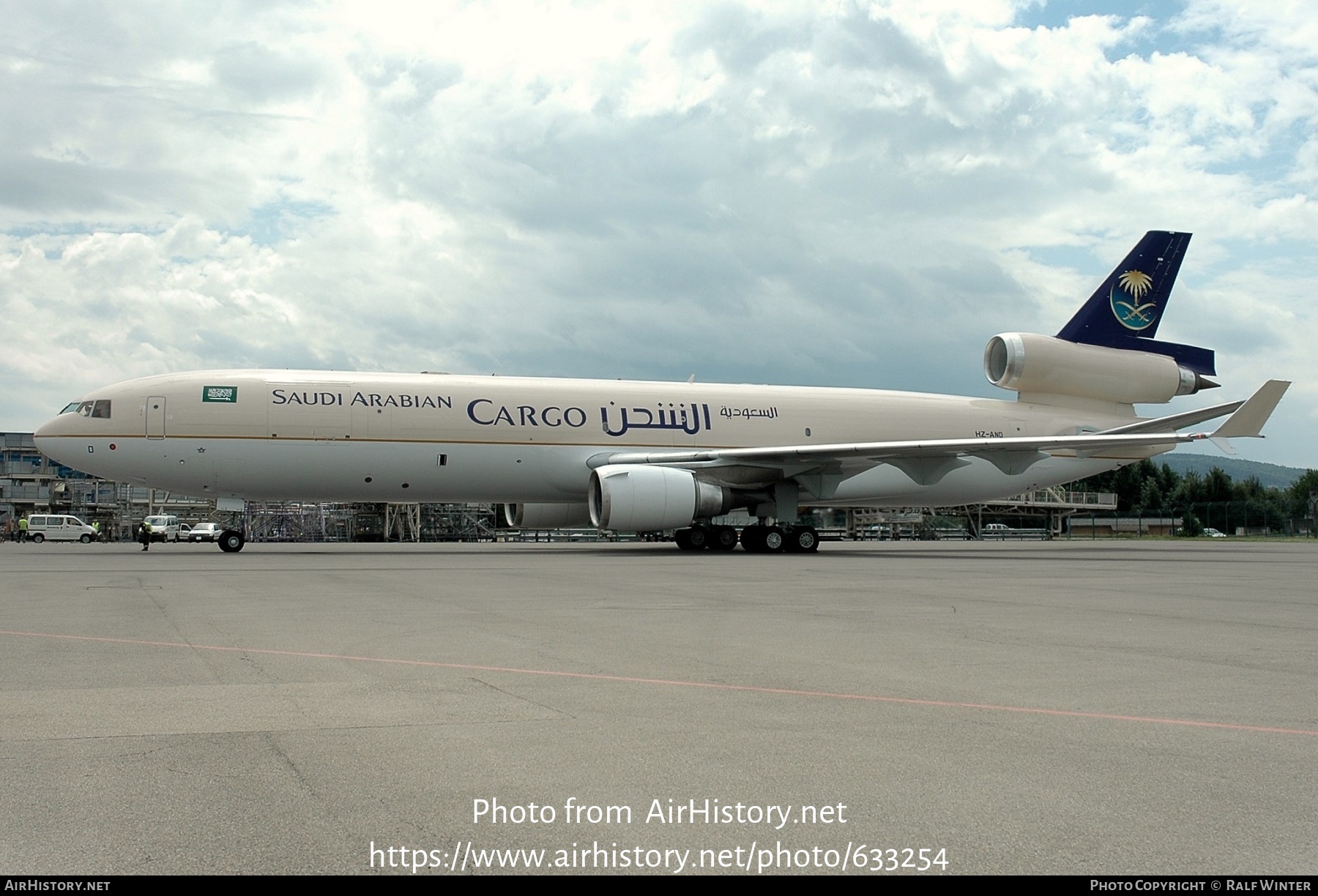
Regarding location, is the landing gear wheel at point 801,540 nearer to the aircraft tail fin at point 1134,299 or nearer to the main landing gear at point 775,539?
the main landing gear at point 775,539

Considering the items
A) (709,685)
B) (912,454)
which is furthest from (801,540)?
(709,685)

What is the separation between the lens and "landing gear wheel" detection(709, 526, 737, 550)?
28969 millimetres

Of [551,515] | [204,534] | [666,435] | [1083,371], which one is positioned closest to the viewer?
[666,435]

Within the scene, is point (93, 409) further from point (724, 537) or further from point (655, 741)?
point (655, 741)

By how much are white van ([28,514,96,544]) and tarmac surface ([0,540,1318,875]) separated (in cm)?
4828

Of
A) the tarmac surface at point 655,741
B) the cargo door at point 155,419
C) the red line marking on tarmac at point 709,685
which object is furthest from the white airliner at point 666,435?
the red line marking on tarmac at point 709,685

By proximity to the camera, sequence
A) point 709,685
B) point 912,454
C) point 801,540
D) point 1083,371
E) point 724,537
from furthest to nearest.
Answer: point 1083,371
point 724,537
point 801,540
point 912,454
point 709,685

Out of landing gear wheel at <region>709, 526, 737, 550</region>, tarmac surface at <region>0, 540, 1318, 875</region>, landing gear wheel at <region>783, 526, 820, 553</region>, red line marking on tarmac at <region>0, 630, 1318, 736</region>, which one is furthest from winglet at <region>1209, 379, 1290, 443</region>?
red line marking on tarmac at <region>0, 630, 1318, 736</region>

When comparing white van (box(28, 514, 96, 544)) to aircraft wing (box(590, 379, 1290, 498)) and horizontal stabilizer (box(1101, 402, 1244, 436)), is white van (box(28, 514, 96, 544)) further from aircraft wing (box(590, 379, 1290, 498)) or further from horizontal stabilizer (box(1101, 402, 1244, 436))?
horizontal stabilizer (box(1101, 402, 1244, 436))

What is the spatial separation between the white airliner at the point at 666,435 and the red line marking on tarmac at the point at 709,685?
16.7 meters

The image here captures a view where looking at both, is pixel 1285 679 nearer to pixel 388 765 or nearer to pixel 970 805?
pixel 970 805

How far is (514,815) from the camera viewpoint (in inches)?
150

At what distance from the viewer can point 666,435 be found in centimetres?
2841

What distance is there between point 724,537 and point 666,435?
129 inches
